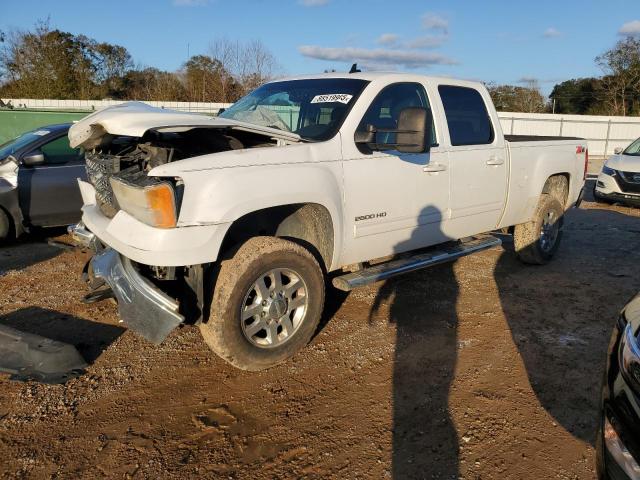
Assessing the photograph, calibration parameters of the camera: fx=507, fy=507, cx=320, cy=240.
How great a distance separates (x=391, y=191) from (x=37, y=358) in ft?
9.20

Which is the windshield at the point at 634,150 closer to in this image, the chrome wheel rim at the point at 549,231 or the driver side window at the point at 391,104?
the chrome wheel rim at the point at 549,231

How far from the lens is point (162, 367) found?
366 cm

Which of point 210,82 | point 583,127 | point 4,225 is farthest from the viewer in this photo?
point 583,127

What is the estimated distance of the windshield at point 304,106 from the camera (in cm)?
397

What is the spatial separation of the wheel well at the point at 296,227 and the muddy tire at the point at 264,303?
0.24 meters

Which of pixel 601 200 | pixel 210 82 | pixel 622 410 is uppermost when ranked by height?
pixel 210 82

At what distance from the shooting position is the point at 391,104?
427cm

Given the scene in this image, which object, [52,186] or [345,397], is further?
[52,186]

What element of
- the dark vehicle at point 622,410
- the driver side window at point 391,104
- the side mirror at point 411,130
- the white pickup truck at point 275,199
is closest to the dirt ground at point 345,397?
the white pickup truck at point 275,199

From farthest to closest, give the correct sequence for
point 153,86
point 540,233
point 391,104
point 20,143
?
point 153,86 < point 20,143 < point 540,233 < point 391,104

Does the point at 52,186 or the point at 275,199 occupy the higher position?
the point at 275,199

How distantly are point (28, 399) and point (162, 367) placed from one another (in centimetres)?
85

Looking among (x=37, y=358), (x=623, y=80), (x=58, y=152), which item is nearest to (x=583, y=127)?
(x=623, y=80)

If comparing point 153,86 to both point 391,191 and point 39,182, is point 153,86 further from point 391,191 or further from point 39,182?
point 391,191
